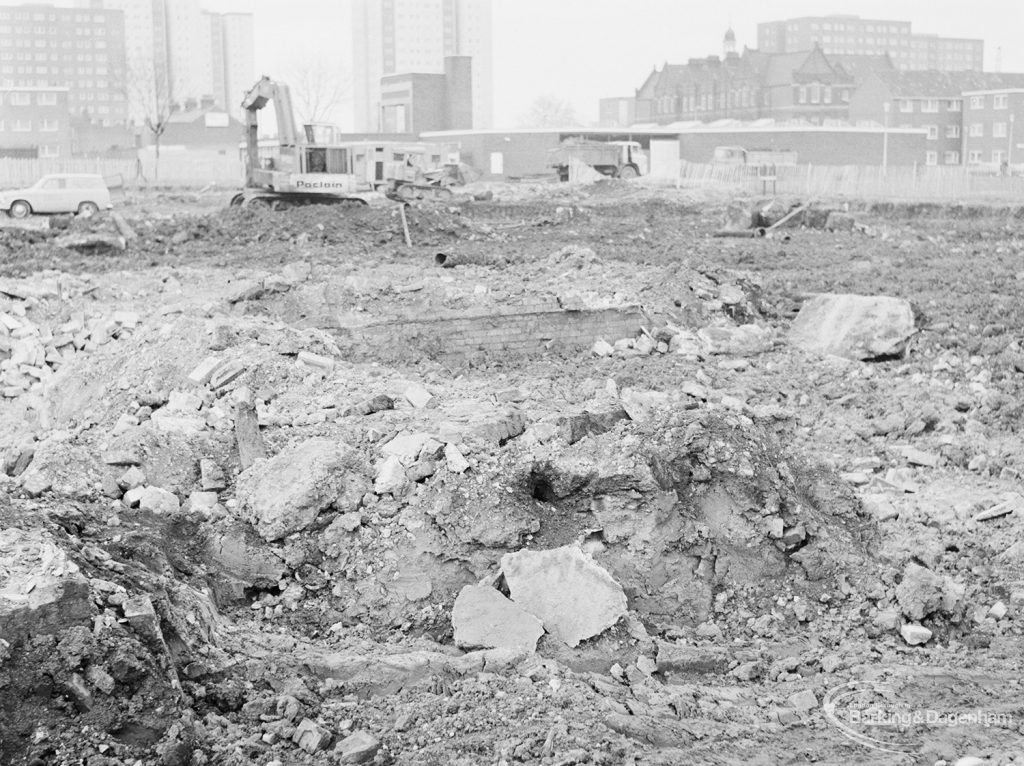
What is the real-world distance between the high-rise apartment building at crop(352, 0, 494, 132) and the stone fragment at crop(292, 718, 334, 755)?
12280cm

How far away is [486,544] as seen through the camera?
644 centimetres

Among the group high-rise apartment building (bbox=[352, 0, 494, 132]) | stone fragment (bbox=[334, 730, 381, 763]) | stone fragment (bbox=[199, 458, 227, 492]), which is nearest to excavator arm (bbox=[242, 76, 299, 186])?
stone fragment (bbox=[199, 458, 227, 492])

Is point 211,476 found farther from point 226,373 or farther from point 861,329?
point 861,329

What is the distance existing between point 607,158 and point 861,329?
3680 cm

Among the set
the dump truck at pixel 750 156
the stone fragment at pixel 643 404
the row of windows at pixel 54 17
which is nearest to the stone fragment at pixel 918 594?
the stone fragment at pixel 643 404

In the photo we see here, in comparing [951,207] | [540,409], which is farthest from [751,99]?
[540,409]

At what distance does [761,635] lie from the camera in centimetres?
611

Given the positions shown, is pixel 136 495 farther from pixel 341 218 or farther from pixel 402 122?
pixel 402 122

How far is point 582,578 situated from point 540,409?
2769mm

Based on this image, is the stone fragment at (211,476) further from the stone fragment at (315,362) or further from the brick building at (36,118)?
the brick building at (36,118)

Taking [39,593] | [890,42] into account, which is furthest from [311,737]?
[890,42]

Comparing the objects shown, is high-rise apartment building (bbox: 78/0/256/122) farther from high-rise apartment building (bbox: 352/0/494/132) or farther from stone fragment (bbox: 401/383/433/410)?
stone fragment (bbox: 401/383/433/410)

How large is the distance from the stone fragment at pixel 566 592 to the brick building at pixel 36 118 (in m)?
82.3

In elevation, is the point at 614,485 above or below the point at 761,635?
above
